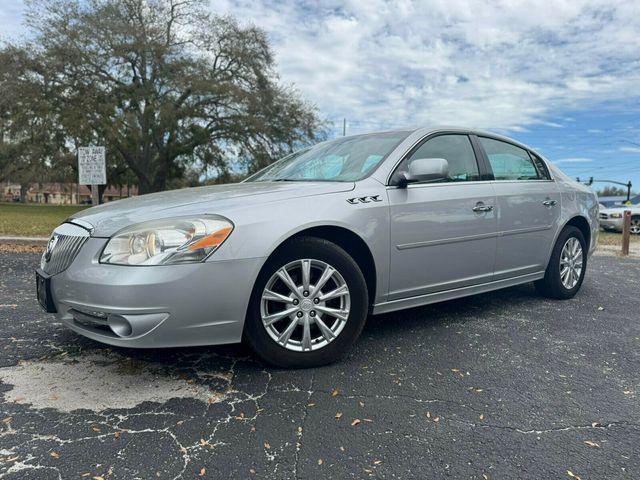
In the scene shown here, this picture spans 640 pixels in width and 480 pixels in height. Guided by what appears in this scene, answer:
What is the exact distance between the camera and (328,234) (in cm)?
297

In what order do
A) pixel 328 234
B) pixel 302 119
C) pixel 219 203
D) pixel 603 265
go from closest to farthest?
pixel 219 203 → pixel 328 234 → pixel 603 265 → pixel 302 119

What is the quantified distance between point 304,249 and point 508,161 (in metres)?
2.41

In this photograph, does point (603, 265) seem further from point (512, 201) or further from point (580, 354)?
point (580, 354)

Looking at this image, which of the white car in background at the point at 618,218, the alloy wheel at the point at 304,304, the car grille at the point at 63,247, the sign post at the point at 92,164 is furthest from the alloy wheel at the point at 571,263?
the white car in background at the point at 618,218

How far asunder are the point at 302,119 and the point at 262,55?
4146 millimetres

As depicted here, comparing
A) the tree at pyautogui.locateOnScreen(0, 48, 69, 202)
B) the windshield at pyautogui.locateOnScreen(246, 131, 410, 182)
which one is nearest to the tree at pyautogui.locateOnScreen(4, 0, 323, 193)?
the tree at pyautogui.locateOnScreen(0, 48, 69, 202)

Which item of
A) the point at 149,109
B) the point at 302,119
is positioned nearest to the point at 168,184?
the point at 149,109

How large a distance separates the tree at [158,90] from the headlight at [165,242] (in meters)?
21.7

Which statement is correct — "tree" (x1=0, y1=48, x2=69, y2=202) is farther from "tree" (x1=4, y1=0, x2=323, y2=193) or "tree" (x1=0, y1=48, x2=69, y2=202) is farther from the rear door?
the rear door

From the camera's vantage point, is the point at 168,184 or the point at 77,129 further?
the point at 168,184

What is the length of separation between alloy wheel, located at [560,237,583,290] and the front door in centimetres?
122

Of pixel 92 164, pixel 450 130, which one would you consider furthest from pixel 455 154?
pixel 92 164

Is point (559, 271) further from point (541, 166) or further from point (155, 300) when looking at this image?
point (155, 300)

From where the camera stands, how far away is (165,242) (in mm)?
2400
